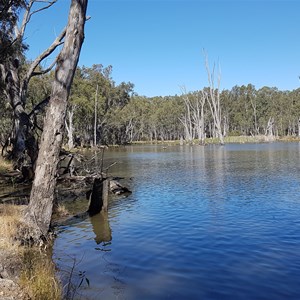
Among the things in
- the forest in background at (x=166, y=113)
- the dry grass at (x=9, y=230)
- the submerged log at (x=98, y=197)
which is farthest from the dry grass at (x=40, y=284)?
the forest in background at (x=166, y=113)

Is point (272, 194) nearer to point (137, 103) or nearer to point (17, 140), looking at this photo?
point (17, 140)

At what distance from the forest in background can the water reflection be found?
194 feet

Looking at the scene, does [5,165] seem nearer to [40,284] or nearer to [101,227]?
[101,227]

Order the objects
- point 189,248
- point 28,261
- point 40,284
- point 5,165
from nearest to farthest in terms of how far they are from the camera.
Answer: point 40,284
point 28,261
point 189,248
point 5,165

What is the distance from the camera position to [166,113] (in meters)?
117

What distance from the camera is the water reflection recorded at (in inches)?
397

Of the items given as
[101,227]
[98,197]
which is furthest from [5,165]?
[101,227]

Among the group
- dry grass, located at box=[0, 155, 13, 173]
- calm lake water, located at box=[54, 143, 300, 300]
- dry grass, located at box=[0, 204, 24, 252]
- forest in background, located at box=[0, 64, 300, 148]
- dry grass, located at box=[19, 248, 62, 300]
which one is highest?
forest in background, located at box=[0, 64, 300, 148]

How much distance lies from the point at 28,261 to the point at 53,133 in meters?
2.87

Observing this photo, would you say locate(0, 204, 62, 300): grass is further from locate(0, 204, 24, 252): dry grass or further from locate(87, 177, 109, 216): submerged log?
locate(87, 177, 109, 216): submerged log

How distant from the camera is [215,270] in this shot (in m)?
7.55

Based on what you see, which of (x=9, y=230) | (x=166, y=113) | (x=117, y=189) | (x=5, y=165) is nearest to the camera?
(x=9, y=230)

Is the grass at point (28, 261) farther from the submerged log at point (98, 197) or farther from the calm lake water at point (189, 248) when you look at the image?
the submerged log at point (98, 197)

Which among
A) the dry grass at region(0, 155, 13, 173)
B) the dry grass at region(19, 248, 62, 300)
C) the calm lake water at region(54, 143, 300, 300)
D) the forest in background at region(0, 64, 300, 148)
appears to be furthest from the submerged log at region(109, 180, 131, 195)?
the forest in background at region(0, 64, 300, 148)
